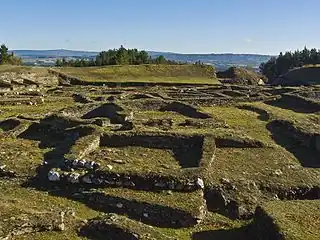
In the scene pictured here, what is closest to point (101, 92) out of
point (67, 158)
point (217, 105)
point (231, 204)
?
point (217, 105)

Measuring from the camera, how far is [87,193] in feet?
43.3

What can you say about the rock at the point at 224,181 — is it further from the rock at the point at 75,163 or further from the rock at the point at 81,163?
the rock at the point at 75,163

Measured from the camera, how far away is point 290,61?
10238 cm

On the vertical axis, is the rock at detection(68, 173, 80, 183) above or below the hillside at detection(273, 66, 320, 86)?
above

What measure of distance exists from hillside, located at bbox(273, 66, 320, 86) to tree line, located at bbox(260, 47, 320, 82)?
93.4 ft

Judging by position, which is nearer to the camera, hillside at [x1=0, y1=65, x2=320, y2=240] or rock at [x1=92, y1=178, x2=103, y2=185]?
hillside at [x1=0, y1=65, x2=320, y2=240]

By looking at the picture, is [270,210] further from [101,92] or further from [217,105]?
[101,92]

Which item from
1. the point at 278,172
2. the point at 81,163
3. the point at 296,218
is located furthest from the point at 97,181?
the point at 278,172

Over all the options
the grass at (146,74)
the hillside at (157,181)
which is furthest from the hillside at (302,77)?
the hillside at (157,181)

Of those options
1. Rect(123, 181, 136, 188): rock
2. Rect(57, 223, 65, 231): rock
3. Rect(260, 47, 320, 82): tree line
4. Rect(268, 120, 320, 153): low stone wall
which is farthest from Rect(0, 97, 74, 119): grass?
Rect(260, 47, 320, 82): tree line

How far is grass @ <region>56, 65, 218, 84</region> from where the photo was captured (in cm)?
6094

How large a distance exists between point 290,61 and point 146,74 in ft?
156

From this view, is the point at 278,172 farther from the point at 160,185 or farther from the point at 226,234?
the point at 160,185

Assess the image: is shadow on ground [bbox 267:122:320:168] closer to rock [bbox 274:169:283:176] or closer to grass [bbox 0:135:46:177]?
rock [bbox 274:169:283:176]
